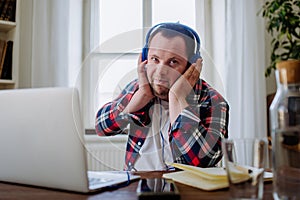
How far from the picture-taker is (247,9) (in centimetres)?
258

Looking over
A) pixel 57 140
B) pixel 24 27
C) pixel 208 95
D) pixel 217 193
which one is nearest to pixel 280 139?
pixel 217 193

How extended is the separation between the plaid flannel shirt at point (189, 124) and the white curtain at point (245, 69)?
1308 millimetres

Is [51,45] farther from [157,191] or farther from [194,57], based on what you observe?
[157,191]

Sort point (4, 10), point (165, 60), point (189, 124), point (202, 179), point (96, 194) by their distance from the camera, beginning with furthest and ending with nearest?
point (4, 10), point (189, 124), point (165, 60), point (202, 179), point (96, 194)

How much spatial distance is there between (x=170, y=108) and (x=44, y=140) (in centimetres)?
56

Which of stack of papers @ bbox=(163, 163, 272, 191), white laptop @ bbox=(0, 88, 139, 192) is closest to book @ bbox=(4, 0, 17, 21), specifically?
white laptop @ bbox=(0, 88, 139, 192)

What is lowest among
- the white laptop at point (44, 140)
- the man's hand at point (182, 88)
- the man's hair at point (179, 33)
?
the white laptop at point (44, 140)

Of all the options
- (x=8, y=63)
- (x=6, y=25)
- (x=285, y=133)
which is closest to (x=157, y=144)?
(x=285, y=133)

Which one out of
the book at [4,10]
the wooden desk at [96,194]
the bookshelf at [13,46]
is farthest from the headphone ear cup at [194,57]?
→ the book at [4,10]

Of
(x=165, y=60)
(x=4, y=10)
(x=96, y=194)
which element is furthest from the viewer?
(x=4, y=10)

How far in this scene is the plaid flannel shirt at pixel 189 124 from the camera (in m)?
1.16

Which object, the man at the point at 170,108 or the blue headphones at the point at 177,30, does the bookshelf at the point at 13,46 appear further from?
the blue headphones at the point at 177,30

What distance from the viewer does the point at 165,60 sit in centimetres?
108

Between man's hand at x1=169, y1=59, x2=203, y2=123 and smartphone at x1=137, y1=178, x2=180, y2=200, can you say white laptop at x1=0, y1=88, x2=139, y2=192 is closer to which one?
smartphone at x1=137, y1=178, x2=180, y2=200
